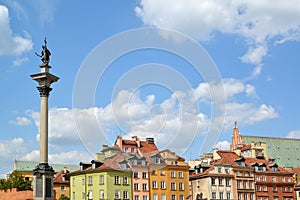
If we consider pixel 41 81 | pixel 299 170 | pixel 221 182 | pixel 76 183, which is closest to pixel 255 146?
pixel 299 170

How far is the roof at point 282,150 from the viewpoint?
4931 inches

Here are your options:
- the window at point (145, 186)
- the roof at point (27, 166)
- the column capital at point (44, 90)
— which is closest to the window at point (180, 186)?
the window at point (145, 186)

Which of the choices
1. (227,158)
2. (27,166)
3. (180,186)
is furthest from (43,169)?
(27,166)

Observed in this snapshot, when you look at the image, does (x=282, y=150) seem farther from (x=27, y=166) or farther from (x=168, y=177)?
(x=27, y=166)

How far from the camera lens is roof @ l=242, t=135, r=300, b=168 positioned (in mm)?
125250

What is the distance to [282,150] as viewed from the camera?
127500 mm

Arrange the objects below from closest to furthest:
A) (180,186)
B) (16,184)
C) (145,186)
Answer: (16,184) < (145,186) < (180,186)

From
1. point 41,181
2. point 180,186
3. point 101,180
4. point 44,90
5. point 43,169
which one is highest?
point 44,90

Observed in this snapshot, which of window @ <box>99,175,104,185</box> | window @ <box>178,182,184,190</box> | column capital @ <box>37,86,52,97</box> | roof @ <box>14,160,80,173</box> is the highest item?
column capital @ <box>37,86,52,97</box>

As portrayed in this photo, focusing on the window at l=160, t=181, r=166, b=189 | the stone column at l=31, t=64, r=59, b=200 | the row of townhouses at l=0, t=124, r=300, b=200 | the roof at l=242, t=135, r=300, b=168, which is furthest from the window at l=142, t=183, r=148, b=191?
the stone column at l=31, t=64, r=59, b=200

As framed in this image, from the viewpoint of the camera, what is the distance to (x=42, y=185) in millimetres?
39688

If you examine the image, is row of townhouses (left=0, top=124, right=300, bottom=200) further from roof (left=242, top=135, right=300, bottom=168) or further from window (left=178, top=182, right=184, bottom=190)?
roof (left=242, top=135, right=300, bottom=168)

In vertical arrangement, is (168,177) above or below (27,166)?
below

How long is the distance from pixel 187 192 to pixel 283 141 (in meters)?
47.4
